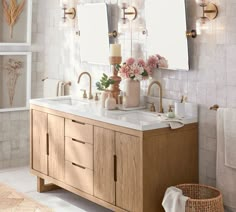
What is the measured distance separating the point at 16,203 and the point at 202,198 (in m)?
1.69

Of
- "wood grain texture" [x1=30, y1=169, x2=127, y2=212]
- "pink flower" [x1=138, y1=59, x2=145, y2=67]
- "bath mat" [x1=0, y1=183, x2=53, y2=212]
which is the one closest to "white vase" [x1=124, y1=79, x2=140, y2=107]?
"pink flower" [x1=138, y1=59, x2=145, y2=67]

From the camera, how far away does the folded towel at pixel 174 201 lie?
3590 mm

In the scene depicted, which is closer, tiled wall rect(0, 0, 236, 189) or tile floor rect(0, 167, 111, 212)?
tiled wall rect(0, 0, 236, 189)

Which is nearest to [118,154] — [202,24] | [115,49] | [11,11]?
[115,49]

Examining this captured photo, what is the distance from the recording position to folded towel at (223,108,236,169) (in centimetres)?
369

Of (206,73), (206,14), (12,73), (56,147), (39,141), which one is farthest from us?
(12,73)

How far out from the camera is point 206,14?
3812mm

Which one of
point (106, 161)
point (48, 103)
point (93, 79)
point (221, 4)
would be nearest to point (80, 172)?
point (106, 161)

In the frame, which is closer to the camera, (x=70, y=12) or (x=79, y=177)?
(x=79, y=177)

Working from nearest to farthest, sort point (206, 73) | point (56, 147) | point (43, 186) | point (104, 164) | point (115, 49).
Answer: point (206, 73) → point (104, 164) → point (115, 49) → point (56, 147) → point (43, 186)

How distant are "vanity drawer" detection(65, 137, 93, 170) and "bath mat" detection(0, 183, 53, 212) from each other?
50 cm

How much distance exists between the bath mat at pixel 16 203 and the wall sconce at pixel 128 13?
1793 millimetres

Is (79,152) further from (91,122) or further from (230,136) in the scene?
(230,136)

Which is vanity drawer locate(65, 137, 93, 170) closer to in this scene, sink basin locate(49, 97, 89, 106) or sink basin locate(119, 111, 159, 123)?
sink basin locate(119, 111, 159, 123)
